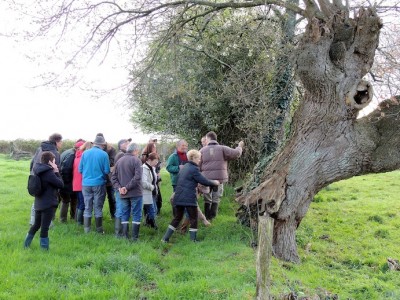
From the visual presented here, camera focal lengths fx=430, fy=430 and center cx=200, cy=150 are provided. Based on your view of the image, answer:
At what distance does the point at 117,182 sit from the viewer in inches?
380

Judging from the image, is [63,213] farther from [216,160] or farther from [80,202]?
[216,160]

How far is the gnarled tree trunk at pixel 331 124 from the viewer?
8.70 metres

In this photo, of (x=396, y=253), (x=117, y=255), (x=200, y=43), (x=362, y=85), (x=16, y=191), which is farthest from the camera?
(x=16, y=191)

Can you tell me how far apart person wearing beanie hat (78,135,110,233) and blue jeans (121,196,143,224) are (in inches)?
23.9

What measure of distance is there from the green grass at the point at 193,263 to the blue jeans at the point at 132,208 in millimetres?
517

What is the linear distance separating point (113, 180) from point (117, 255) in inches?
84.7

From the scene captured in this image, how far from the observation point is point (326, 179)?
9.12 meters

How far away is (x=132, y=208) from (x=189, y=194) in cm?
131

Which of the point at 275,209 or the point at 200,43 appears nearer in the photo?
the point at 275,209

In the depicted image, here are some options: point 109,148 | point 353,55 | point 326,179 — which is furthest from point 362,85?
point 109,148

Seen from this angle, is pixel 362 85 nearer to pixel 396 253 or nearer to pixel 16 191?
pixel 396 253

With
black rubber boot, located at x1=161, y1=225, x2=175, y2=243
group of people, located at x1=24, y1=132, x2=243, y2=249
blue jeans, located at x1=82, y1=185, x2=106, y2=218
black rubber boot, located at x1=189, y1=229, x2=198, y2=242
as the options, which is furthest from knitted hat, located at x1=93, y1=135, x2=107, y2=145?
black rubber boot, located at x1=189, y1=229, x2=198, y2=242

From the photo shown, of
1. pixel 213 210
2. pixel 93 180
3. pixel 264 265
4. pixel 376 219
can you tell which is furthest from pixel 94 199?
pixel 376 219

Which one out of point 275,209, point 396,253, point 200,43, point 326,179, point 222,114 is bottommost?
point 396,253
